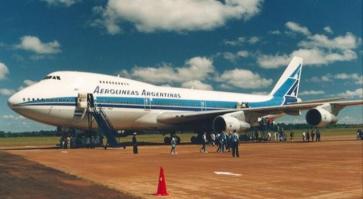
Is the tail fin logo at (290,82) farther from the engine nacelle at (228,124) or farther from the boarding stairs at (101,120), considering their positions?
the boarding stairs at (101,120)

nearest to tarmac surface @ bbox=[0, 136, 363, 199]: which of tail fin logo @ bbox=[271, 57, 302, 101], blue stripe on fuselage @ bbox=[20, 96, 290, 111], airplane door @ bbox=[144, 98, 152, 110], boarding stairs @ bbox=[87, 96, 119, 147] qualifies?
blue stripe on fuselage @ bbox=[20, 96, 290, 111]

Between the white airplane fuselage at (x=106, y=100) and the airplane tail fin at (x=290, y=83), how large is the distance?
15.5 m

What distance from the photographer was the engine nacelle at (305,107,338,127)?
4053cm

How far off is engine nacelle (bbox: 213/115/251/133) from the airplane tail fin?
19.4 meters

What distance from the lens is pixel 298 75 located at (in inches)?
2359

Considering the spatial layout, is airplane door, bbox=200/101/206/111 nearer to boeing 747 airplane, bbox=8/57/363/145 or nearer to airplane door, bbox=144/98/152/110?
boeing 747 airplane, bbox=8/57/363/145

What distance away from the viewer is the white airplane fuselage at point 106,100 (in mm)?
33750

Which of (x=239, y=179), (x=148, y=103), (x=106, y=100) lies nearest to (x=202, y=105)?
(x=148, y=103)

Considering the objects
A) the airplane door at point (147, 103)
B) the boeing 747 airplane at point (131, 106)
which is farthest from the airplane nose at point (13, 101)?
the airplane door at point (147, 103)

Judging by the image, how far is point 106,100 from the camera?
36.8 metres

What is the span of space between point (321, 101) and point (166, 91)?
1579 cm

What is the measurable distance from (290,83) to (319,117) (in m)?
18.3

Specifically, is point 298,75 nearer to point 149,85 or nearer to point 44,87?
point 149,85

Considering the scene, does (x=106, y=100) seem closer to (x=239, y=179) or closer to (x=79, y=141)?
(x=79, y=141)
